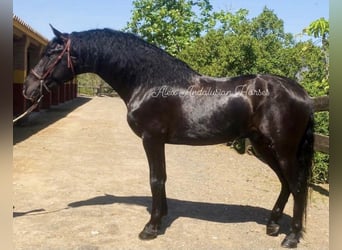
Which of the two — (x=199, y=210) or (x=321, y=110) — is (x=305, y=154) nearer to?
(x=199, y=210)

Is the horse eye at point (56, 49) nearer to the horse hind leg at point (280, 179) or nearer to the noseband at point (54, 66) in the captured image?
the noseband at point (54, 66)

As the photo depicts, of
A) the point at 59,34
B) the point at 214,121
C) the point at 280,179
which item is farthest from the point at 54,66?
the point at 280,179

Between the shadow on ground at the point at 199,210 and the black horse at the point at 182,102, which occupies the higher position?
the black horse at the point at 182,102

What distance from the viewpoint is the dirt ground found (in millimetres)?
3551

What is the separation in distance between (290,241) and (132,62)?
2.32 m

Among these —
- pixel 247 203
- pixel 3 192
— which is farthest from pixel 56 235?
pixel 247 203

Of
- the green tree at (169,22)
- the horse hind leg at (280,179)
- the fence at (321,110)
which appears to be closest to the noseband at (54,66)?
the horse hind leg at (280,179)

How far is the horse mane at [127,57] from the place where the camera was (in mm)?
3676

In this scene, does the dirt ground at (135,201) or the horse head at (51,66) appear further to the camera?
Result: the horse head at (51,66)

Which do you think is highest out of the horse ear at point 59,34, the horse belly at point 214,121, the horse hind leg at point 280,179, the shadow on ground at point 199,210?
the horse ear at point 59,34

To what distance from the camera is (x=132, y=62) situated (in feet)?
12.1

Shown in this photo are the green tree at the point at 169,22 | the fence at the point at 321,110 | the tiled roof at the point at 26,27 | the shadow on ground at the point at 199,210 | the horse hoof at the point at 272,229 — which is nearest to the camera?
the horse hoof at the point at 272,229

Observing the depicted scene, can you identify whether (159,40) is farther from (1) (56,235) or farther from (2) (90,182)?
(1) (56,235)

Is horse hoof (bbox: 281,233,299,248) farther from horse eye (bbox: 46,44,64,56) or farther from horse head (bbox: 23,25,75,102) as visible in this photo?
horse eye (bbox: 46,44,64,56)
